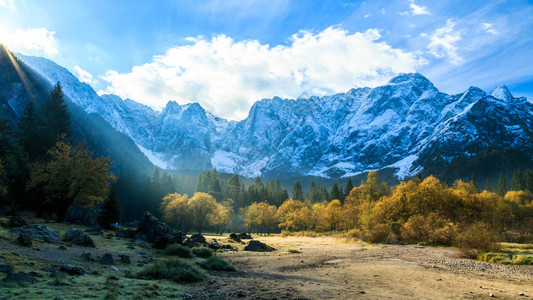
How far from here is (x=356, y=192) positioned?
3157 inches

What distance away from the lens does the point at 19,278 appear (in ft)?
35.3

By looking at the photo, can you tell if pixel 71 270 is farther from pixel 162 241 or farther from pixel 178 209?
pixel 178 209

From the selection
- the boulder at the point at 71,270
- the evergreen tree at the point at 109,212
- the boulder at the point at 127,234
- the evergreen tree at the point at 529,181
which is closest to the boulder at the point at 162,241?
the boulder at the point at 127,234

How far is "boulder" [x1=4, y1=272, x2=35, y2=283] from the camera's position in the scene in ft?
34.6

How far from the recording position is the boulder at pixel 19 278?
10555 mm

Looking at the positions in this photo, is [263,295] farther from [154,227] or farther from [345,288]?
[154,227]

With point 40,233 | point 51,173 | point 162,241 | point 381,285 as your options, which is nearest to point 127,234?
point 162,241

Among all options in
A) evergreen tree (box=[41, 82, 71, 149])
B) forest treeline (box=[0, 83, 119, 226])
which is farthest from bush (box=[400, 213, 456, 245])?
evergreen tree (box=[41, 82, 71, 149])

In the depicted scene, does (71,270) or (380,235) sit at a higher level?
(71,270)

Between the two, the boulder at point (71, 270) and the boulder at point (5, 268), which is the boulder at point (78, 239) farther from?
the boulder at point (5, 268)

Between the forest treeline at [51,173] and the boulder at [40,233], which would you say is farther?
the forest treeline at [51,173]

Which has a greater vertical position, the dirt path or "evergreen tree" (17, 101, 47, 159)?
"evergreen tree" (17, 101, 47, 159)

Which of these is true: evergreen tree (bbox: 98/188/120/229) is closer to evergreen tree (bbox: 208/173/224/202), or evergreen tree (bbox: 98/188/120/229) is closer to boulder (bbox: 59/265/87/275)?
boulder (bbox: 59/265/87/275)

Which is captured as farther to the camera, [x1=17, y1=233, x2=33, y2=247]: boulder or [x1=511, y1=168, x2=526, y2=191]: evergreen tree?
[x1=511, y1=168, x2=526, y2=191]: evergreen tree
